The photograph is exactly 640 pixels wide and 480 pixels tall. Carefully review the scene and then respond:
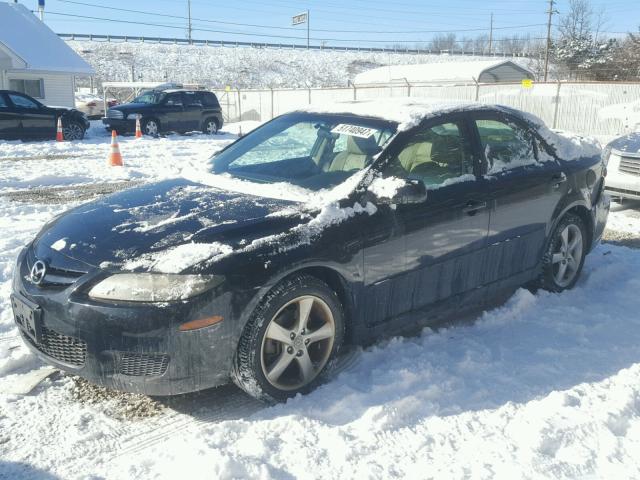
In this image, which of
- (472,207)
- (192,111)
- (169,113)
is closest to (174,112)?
(169,113)

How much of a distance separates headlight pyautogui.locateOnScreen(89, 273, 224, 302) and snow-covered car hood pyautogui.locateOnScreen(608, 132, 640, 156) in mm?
7773

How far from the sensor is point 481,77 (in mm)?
39406

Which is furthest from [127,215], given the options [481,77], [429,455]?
[481,77]

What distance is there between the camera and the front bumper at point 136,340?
2850 mm

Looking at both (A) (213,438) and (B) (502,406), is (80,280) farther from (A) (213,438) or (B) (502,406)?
(B) (502,406)

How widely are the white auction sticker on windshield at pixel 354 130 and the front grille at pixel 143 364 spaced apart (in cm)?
195

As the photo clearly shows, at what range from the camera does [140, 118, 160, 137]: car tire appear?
69.0ft

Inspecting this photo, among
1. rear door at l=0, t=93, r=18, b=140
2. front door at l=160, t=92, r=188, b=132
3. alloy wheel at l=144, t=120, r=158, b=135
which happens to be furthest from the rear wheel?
front door at l=160, t=92, r=188, b=132

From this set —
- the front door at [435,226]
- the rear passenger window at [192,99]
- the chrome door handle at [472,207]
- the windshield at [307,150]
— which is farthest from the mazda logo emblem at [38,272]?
the rear passenger window at [192,99]

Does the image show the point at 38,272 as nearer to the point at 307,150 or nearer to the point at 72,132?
the point at 307,150

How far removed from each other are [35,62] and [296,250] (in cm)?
2847

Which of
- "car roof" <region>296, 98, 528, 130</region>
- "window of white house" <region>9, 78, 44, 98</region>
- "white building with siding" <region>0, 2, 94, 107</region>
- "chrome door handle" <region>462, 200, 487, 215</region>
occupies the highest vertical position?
"white building with siding" <region>0, 2, 94, 107</region>

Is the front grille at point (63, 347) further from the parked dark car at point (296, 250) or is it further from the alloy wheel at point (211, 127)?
the alloy wheel at point (211, 127)

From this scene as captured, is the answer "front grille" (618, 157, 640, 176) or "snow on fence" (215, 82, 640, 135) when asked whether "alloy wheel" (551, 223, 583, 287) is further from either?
"snow on fence" (215, 82, 640, 135)
